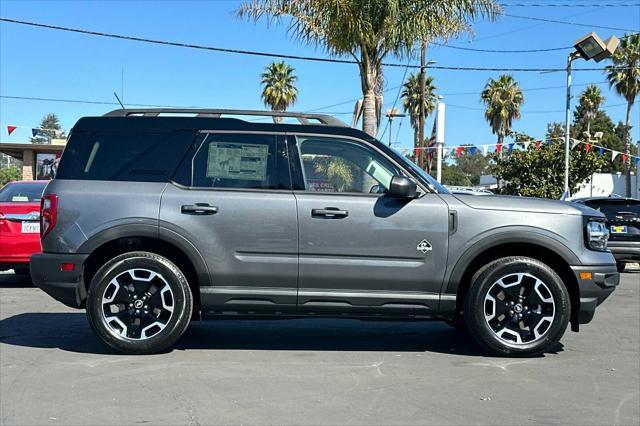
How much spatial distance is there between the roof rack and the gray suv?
215mm

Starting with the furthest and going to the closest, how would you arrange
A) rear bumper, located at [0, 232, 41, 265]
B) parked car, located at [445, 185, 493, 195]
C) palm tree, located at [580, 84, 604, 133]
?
1. palm tree, located at [580, 84, 604, 133]
2. rear bumper, located at [0, 232, 41, 265]
3. parked car, located at [445, 185, 493, 195]


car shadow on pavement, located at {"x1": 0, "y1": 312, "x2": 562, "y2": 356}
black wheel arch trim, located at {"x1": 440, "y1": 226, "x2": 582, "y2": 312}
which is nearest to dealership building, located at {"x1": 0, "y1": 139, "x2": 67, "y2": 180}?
car shadow on pavement, located at {"x1": 0, "y1": 312, "x2": 562, "y2": 356}

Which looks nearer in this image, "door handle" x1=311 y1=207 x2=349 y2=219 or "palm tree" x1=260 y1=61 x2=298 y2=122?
"door handle" x1=311 y1=207 x2=349 y2=219

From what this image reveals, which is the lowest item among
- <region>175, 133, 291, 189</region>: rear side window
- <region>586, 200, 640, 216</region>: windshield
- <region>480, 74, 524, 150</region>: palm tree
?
<region>586, 200, 640, 216</region>: windshield

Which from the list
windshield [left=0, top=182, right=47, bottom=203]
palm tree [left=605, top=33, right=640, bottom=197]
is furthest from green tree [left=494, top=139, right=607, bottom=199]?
windshield [left=0, top=182, right=47, bottom=203]

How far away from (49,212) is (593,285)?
479cm

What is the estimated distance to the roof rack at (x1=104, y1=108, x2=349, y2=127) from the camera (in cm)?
571

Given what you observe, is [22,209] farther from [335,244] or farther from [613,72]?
[613,72]

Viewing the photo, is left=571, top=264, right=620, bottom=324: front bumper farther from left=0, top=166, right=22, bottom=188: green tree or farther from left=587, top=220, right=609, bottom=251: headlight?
left=0, top=166, right=22, bottom=188: green tree

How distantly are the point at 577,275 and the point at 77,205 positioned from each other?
173 inches

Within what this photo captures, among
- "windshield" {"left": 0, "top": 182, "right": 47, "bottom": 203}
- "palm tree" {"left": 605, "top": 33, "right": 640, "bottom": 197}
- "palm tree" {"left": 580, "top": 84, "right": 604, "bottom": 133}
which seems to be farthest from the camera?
"palm tree" {"left": 580, "top": 84, "right": 604, "bottom": 133}

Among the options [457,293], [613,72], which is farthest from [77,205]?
[613,72]

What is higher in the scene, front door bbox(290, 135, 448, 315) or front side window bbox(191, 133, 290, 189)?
front side window bbox(191, 133, 290, 189)

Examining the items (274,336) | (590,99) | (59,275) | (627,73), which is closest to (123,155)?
(59,275)
